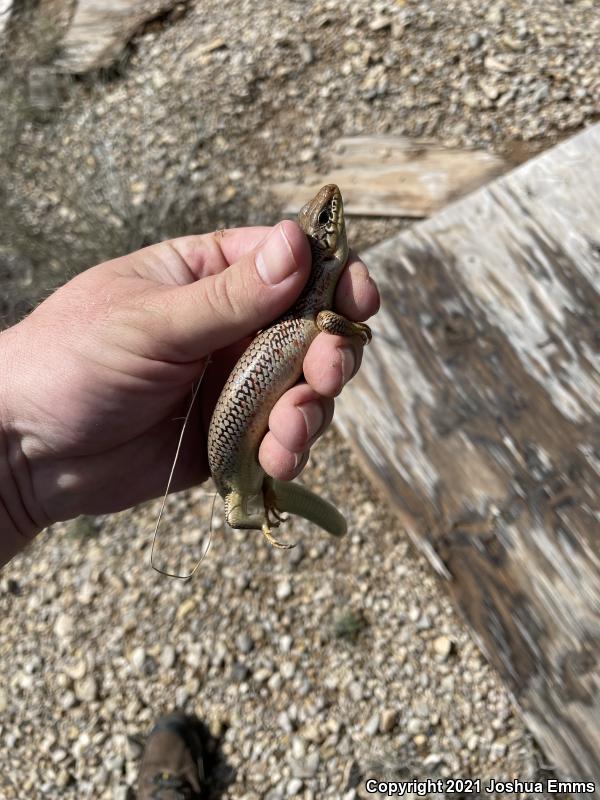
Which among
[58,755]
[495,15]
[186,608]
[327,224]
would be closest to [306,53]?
[495,15]

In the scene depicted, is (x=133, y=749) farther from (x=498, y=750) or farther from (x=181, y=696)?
(x=498, y=750)

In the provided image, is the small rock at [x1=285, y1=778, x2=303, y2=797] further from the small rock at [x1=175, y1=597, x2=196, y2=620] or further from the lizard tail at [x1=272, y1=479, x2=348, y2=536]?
the lizard tail at [x1=272, y1=479, x2=348, y2=536]

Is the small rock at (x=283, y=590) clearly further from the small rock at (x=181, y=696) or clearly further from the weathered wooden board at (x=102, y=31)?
the weathered wooden board at (x=102, y=31)

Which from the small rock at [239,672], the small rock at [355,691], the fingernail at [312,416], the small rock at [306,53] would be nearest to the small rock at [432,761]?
the small rock at [355,691]

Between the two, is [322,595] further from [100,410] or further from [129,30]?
[129,30]

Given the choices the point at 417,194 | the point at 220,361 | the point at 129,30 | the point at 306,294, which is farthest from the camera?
the point at 129,30

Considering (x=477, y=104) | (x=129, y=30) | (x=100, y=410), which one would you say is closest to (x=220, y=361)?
(x=100, y=410)
